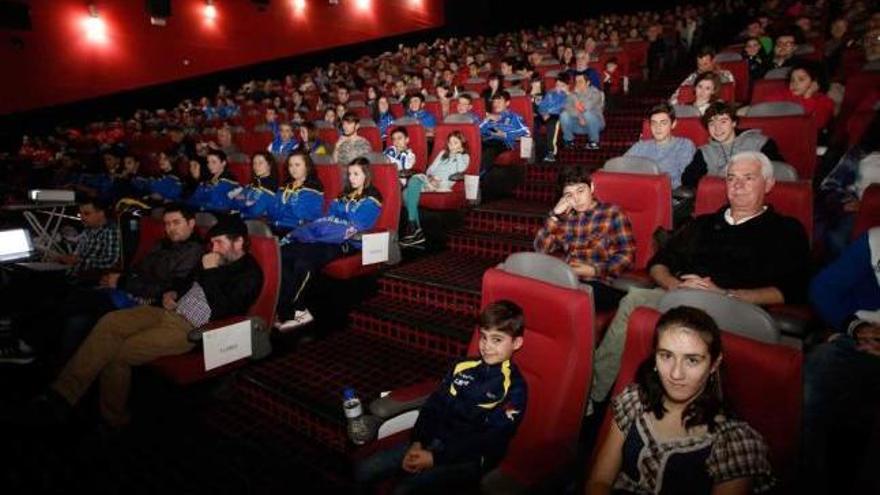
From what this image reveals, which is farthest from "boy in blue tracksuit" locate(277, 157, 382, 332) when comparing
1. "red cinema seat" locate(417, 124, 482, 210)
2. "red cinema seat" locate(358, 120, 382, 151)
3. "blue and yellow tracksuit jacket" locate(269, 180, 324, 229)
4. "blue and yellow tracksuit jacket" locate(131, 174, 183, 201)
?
"blue and yellow tracksuit jacket" locate(131, 174, 183, 201)

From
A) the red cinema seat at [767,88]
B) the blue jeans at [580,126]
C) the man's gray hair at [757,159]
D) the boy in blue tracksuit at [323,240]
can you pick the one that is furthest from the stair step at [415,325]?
the red cinema seat at [767,88]

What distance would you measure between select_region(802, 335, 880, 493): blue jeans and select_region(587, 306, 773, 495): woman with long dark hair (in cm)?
63

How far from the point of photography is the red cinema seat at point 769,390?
1.42 meters

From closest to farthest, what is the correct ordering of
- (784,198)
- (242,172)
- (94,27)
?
(784,198) → (242,172) → (94,27)

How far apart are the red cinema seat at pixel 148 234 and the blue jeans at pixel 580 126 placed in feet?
13.1

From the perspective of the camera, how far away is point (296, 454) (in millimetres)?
2592

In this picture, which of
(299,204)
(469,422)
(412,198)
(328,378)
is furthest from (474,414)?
(412,198)

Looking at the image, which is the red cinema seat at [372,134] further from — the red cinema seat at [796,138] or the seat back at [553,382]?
the seat back at [553,382]

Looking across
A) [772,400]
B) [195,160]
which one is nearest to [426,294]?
[772,400]

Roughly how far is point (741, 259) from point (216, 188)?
4.79 metres

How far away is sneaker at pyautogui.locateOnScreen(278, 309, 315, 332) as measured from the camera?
366 cm

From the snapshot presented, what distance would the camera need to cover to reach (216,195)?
5.46 metres

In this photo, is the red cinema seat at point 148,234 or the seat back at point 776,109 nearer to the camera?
the seat back at point 776,109

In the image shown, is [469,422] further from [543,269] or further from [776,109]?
[776,109]
